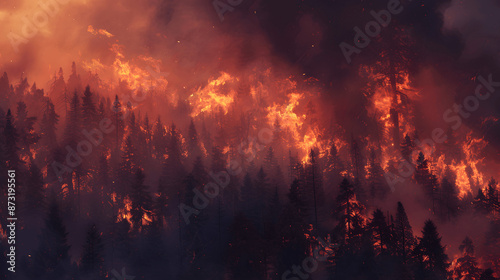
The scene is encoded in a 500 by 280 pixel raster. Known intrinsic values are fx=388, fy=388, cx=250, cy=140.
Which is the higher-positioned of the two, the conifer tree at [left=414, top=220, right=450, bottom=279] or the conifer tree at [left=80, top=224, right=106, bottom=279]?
the conifer tree at [left=80, top=224, right=106, bottom=279]

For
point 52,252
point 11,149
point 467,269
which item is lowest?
point 467,269

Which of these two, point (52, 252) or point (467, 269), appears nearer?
point (52, 252)

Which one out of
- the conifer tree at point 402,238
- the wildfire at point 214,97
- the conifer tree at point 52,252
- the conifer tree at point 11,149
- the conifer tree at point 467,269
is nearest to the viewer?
the conifer tree at point 52,252

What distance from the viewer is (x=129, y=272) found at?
6762 centimetres

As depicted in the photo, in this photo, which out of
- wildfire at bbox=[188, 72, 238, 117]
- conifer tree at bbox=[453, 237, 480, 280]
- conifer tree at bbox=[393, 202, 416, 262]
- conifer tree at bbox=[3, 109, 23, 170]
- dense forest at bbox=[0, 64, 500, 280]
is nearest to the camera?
dense forest at bbox=[0, 64, 500, 280]

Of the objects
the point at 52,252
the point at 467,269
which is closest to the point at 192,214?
the point at 52,252

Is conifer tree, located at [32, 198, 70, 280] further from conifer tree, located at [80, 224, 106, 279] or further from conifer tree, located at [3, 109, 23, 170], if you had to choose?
conifer tree, located at [3, 109, 23, 170]

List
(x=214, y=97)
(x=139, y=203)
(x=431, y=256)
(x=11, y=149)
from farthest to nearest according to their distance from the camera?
(x=214, y=97), (x=139, y=203), (x=11, y=149), (x=431, y=256)

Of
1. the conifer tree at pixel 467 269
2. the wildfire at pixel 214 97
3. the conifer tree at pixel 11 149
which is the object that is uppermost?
the wildfire at pixel 214 97

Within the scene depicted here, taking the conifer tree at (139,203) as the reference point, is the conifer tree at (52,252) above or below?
below

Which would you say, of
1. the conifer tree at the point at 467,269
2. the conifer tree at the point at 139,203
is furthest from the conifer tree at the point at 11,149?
the conifer tree at the point at 467,269

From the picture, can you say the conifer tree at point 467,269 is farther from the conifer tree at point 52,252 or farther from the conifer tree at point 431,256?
the conifer tree at point 52,252

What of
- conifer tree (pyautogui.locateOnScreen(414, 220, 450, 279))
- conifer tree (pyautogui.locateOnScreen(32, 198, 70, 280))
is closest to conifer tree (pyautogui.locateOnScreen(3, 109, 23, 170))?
conifer tree (pyautogui.locateOnScreen(32, 198, 70, 280))

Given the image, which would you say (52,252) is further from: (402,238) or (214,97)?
(214,97)
